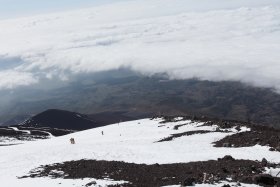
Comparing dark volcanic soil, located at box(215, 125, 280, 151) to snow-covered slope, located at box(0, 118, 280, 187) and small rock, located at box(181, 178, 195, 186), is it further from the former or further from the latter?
small rock, located at box(181, 178, 195, 186)

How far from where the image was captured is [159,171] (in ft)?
123

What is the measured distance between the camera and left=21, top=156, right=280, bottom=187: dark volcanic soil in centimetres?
3303

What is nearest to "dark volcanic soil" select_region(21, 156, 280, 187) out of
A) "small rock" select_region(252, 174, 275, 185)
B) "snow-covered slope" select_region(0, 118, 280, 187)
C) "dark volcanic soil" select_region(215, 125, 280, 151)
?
"small rock" select_region(252, 174, 275, 185)

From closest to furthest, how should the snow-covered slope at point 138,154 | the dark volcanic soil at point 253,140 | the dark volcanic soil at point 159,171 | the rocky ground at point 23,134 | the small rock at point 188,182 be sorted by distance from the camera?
the small rock at point 188,182, the dark volcanic soil at point 159,171, the snow-covered slope at point 138,154, the dark volcanic soil at point 253,140, the rocky ground at point 23,134

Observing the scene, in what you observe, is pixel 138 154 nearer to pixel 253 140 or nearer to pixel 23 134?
pixel 253 140

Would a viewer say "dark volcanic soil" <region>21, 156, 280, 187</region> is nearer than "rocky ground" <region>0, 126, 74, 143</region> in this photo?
Yes

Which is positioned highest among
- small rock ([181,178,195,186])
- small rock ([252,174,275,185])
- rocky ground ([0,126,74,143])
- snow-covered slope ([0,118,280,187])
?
rocky ground ([0,126,74,143])

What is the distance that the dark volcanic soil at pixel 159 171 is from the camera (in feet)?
108

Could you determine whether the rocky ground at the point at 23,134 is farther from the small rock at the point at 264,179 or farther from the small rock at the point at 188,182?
the small rock at the point at 264,179

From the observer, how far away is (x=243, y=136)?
51594mm

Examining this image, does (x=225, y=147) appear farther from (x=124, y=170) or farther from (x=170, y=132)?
(x=170, y=132)

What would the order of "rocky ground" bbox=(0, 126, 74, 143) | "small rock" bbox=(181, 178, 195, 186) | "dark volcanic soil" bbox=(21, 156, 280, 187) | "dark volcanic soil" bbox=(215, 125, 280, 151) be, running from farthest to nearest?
"rocky ground" bbox=(0, 126, 74, 143) < "dark volcanic soil" bbox=(215, 125, 280, 151) < "dark volcanic soil" bbox=(21, 156, 280, 187) < "small rock" bbox=(181, 178, 195, 186)

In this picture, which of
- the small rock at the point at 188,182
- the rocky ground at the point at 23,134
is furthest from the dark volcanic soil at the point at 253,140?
the rocky ground at the point at 23,134

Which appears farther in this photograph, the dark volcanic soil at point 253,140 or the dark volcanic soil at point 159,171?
the dark volcanic soil at point 253,140
